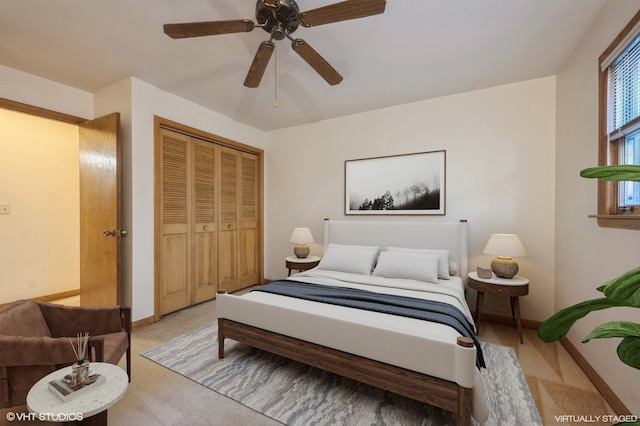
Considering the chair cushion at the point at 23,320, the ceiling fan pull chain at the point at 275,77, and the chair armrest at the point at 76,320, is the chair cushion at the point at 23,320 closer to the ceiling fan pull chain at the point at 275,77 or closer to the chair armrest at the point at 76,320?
the chair armrest at the point at 76,320

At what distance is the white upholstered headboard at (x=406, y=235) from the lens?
3.01 metres

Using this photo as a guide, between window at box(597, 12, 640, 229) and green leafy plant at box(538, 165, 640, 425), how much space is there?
1.15m

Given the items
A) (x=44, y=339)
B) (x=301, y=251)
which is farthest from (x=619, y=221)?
(x=44, y=339)

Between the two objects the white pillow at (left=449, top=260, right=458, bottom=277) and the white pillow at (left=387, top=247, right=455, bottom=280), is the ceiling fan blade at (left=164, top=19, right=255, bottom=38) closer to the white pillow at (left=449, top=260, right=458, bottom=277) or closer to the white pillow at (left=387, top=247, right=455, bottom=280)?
the white pillow at (left=387, top=247, right=455, bottom=280)

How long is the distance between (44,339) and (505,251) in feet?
11.1

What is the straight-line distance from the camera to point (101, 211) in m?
2.87

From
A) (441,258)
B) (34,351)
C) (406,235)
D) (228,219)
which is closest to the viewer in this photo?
(34,351)

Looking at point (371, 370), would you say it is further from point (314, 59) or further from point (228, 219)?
point (228, 219)

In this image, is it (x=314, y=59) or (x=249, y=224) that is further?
(x=249, y=224)

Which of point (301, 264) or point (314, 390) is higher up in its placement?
point (301, 264)

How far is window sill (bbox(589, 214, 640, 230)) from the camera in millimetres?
1507

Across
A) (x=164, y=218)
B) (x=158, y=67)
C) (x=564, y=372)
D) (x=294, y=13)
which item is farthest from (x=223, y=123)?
(x=564, y=372)

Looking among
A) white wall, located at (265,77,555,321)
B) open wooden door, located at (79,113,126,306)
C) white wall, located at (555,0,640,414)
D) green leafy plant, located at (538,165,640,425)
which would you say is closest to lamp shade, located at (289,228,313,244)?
white wall, located at (265,77,555,321)

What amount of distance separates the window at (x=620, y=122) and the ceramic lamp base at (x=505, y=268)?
874mm
